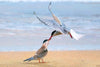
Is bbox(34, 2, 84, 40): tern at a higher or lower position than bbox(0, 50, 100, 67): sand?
higher

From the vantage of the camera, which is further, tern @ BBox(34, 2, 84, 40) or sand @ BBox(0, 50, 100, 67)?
sand @ BBox(0, 50, 100, 67)

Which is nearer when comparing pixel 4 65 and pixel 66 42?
pixel 4 65

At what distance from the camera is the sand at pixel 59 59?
5.05m

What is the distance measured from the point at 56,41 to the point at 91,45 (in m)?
0.98

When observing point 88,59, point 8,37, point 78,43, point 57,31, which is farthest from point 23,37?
point 57,31

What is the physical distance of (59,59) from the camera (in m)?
5.61

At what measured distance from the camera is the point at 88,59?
566 centimetres

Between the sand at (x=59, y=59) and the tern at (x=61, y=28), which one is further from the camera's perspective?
the sand at (x=59, y=59)

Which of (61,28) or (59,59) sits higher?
(61,28)

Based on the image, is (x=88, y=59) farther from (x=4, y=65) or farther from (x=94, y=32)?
(x=94, y=32)

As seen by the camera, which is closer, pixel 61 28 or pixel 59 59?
pixel 61 28

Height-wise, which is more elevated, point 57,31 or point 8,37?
point 57,31

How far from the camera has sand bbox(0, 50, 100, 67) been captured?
505 cm

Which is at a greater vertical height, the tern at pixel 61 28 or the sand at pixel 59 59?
the tern at pixel 61 28
